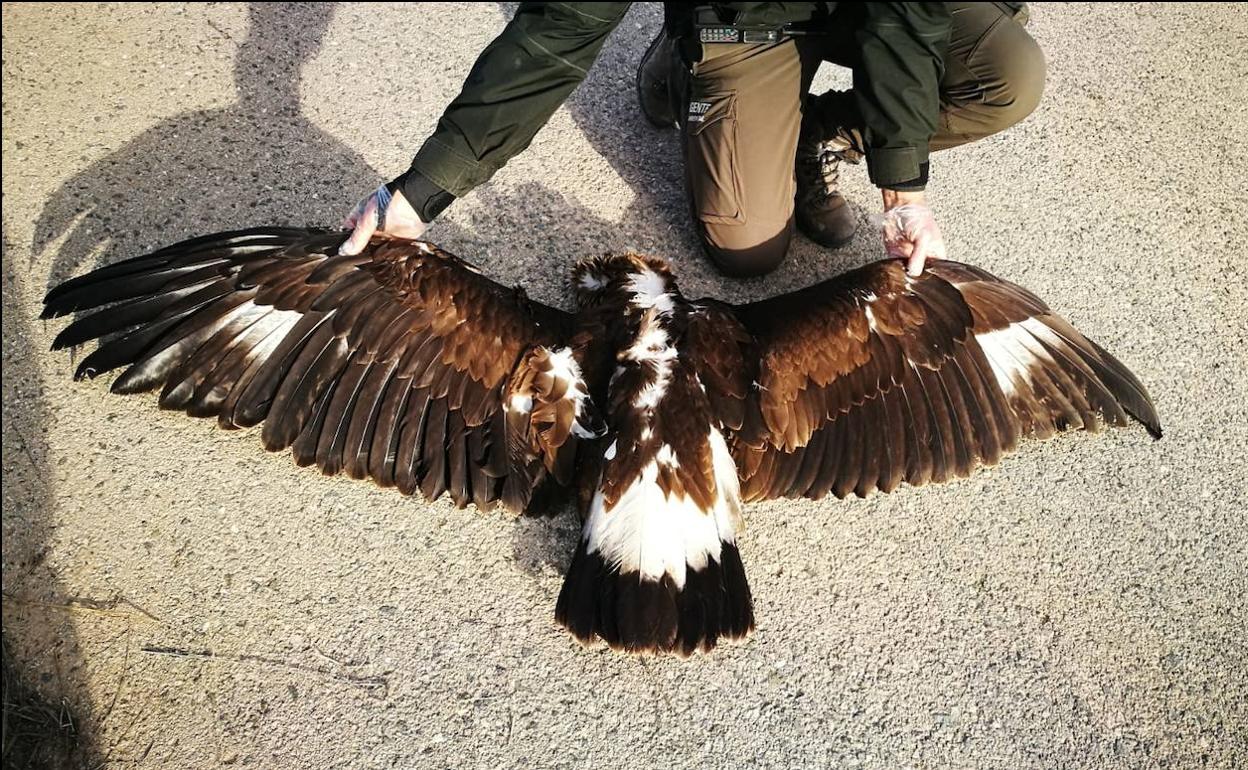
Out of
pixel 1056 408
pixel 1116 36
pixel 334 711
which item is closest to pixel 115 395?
pixel 334 711

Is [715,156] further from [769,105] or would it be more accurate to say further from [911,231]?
[911,231]

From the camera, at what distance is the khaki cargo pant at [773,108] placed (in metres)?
3.19

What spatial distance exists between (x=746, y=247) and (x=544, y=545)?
1.45m

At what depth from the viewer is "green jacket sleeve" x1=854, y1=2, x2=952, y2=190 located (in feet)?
8.63

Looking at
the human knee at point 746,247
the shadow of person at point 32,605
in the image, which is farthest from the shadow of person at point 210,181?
the human knee at point 746,247

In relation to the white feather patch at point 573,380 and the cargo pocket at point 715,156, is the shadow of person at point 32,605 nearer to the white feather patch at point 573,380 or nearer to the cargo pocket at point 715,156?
the white feather patch at point 573,380

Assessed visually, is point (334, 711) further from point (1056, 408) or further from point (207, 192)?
point (1056, 408)

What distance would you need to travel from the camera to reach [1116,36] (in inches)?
188

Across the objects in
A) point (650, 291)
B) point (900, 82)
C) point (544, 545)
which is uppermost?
point (900, 82)

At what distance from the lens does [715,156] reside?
3311mm

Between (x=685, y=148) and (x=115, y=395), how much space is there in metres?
2.30

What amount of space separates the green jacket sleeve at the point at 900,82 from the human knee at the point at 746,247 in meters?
0.66

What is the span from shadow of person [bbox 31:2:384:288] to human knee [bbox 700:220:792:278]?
1.49 m

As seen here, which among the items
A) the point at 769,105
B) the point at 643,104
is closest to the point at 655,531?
the point at 769,105
